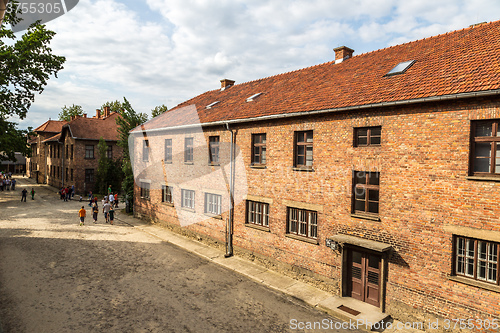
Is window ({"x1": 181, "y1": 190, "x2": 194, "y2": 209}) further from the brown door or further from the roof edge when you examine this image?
the brown door

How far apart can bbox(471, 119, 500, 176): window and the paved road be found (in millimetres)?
6276

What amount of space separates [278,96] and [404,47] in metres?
6.18

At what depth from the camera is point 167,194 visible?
2061 cm

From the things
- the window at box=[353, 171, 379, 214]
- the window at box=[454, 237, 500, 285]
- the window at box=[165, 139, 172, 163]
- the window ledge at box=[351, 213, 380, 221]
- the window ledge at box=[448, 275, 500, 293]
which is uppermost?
the window at box=[165, 139, 172, 163]

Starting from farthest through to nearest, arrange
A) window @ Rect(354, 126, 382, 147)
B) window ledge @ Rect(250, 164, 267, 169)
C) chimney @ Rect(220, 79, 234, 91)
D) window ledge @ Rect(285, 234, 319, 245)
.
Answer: chimney @ Rect(220, 79, 234, 91), window ledge @ Rect(250, 164, 267, 169), window ledge @ Rect(285, 234, 319, 245), window @ Rect(354, 126, 382, 147)

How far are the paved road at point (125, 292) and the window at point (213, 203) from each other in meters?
2.59

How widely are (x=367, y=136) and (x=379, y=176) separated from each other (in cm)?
144

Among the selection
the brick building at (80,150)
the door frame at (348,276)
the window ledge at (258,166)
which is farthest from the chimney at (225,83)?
Answer: the brick building at (80,150)

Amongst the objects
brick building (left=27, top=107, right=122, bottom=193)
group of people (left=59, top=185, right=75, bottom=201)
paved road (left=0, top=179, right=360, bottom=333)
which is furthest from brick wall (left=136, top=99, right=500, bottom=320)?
brick building (left=27, top=107, right=122, bottom=193)

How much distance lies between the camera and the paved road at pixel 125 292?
30.1ft

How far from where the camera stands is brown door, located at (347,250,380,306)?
10297mm

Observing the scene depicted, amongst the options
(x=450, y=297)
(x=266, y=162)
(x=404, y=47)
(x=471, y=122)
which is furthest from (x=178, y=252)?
(x=404, y=47)

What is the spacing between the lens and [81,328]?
8766 millimetres

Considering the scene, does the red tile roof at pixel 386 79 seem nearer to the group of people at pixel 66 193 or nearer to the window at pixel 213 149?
the window at pixel 213 149
